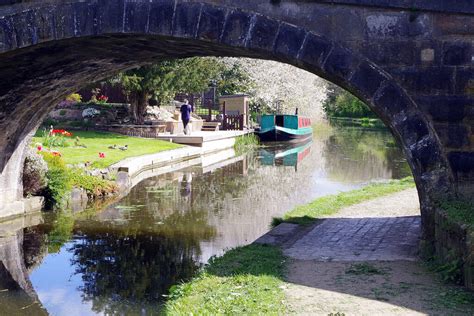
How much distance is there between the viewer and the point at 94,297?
8.37 meters

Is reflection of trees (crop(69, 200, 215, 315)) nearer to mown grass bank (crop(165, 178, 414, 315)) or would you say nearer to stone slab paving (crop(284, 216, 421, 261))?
mown grass bank (crop(165, 178, 414, 315))

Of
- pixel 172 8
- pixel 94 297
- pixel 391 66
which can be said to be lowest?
pixel 94 297

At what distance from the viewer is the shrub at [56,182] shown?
1346 cm

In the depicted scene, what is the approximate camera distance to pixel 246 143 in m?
32.7

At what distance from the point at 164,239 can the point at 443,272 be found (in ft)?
19.0

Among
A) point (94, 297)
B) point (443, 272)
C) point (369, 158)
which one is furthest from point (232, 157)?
point (443, 272)

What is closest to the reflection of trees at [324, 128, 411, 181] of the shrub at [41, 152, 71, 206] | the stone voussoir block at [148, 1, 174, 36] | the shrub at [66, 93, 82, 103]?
the shrub at [41, 152, 71, 206]

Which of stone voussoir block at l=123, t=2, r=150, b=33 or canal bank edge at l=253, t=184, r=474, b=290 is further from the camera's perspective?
stone voussoir block at l=123, t=2, r=150, b=33

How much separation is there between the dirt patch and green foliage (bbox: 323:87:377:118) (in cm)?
6113

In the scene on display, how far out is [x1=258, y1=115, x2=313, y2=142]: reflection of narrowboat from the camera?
35.2 m

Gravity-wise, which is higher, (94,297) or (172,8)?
(172,8)

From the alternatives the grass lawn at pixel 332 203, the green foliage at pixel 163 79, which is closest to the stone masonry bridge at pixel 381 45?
the grass lawn at pixel 332 203

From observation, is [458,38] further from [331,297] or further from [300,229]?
[300,229]

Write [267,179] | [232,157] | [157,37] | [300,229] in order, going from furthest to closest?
[232,157] < [267,179] < [300,229] < [157,37]
